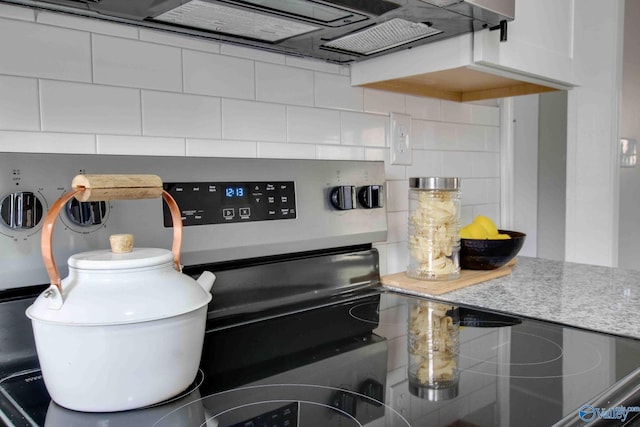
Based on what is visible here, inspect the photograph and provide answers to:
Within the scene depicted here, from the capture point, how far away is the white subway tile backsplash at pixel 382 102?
1.27m

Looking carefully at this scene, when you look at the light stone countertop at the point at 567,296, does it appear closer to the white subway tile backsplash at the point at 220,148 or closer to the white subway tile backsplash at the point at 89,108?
the white subway tile backsplash at the point at 220,148

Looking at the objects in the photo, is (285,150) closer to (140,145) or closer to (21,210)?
(140,145)

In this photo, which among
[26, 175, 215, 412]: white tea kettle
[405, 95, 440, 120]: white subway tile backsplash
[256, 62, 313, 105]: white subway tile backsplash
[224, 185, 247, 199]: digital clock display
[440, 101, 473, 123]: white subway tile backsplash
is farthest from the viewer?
[440, 101, 473, 123]: white subway tile backsplash

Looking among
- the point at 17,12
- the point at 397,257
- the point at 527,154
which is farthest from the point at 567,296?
the point at 527,154

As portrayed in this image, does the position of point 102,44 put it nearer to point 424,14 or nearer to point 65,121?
point 65,121

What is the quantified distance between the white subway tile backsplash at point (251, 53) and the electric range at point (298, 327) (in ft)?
0.71

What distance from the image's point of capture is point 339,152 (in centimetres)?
120

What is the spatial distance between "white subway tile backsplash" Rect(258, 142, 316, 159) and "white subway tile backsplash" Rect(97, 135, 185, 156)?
181 mm

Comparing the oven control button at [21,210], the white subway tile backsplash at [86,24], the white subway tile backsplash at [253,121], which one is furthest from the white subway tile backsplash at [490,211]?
the oven control button at [21,210]

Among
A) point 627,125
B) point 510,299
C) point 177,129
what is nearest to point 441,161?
point 510,299

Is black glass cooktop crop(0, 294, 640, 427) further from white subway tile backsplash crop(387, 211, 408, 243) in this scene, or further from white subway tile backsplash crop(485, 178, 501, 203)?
white subway tile backsplash crop(485, 178, 501, 203)

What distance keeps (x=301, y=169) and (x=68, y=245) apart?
465 millimetres

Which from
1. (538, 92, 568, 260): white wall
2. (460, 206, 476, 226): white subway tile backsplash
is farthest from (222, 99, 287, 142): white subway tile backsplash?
(538, 92, 568, 260): white wall

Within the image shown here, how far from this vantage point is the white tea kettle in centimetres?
55
